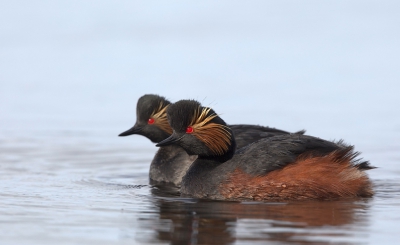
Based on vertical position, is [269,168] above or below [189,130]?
below

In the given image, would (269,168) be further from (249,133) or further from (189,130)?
(249,133)

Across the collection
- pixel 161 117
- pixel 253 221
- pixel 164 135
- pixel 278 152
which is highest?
pixel 161 117

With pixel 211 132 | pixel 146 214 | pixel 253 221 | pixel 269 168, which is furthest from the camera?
pixel 211 132

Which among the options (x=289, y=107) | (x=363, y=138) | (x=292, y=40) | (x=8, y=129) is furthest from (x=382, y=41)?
(x=8, y=129)

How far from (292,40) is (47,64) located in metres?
6.48

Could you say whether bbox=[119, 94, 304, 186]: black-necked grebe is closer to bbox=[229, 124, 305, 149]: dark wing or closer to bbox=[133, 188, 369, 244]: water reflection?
bbox=[229, 124, 305, 149]: dark wing

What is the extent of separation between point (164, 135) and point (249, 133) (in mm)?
1502

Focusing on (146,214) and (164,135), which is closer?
(146,214)

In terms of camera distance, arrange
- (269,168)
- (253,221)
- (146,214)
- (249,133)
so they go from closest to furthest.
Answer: (253,221) < (146,214) < (269,168) < (249,133)

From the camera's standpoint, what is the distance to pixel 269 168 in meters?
10.4

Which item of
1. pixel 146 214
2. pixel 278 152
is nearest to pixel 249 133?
pixel 278 152

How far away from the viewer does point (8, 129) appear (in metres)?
16.5

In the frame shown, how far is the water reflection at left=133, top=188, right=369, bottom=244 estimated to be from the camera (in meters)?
7.97

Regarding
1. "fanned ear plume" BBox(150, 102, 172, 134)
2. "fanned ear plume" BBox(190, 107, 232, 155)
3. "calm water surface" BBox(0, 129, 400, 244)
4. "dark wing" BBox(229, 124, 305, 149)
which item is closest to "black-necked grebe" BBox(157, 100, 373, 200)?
"fanned ear plume" BBox(190, 107, 232, 155)
